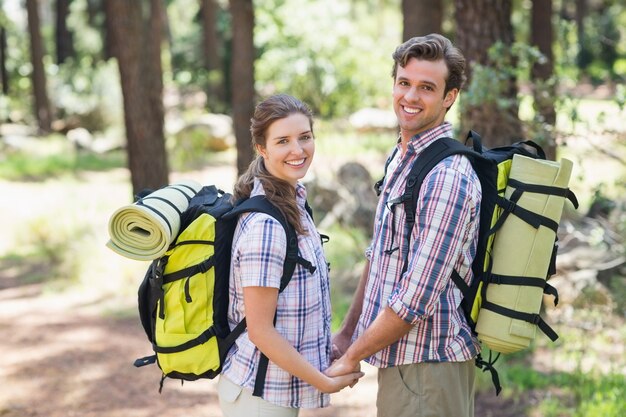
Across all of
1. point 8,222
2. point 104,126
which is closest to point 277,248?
point 8,222

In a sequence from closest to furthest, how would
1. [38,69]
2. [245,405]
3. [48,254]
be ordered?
1. [245,405]
2. [48,254]
3. [38,69]

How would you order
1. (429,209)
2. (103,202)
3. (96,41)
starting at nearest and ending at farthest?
1. (429,209)
2. (103,202)
3. (96,41)

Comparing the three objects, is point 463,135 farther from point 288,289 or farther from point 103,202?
point 103,202

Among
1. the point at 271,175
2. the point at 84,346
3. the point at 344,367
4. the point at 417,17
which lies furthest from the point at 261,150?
the point at 417,17

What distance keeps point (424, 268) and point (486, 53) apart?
3.97 metres

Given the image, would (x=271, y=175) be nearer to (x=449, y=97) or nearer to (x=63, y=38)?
(x=449, y=97)

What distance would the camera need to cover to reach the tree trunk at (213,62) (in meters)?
23.0

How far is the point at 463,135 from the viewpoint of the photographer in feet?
20.4

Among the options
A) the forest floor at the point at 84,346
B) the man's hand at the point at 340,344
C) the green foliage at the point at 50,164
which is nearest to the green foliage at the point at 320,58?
the green foliage at the point at 50,164

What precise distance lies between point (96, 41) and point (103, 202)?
25107mm

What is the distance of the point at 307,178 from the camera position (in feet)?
36.0

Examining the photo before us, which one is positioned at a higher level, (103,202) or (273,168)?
(273,168)

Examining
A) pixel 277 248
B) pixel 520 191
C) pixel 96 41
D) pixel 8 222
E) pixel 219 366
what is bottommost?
pixel 8 222

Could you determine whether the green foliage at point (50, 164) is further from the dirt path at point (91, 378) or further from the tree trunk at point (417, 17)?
the tree trunk at point (417, 17)
